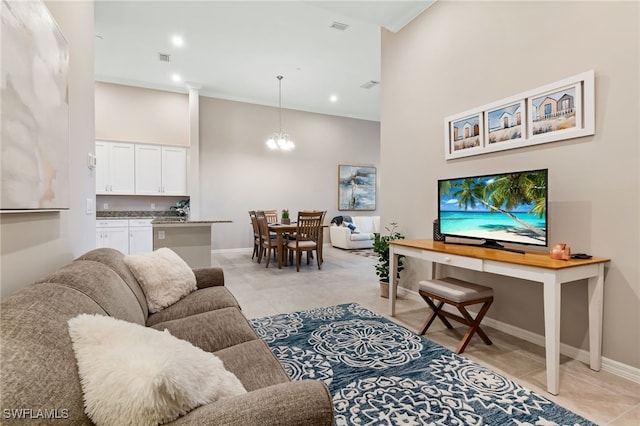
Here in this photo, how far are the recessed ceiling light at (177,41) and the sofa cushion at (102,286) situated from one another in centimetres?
419

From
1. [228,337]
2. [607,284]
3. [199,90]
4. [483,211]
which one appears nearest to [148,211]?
[199,90]

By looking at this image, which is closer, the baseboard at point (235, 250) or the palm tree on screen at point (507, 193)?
the palm tree on screen at point (507, 193)

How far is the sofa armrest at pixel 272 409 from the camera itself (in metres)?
0.73

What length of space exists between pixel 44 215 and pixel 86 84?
133 cm

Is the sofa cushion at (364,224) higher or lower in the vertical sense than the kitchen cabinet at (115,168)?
lower

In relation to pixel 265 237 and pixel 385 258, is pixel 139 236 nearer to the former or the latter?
pixel 265 237

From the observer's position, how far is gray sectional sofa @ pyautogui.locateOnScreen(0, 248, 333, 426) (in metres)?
0.64

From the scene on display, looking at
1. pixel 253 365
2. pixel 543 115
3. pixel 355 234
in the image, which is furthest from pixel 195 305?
pixel 355 234

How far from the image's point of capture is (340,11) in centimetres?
357

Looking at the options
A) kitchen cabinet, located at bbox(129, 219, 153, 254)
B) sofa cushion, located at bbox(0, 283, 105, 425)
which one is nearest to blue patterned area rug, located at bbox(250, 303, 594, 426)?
sofa cushion, located at bbox(0, 283, 105, 425)

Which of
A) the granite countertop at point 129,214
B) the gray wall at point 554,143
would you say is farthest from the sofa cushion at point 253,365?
the granite countertop at point 129,214

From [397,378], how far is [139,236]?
5.56 metres

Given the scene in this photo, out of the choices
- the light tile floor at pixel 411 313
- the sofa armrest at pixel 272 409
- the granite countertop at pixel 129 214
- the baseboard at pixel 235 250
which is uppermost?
Answer: the granite countertop at pixel 129 214

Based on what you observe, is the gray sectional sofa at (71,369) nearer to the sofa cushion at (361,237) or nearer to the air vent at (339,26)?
the air vent at (339,26)
